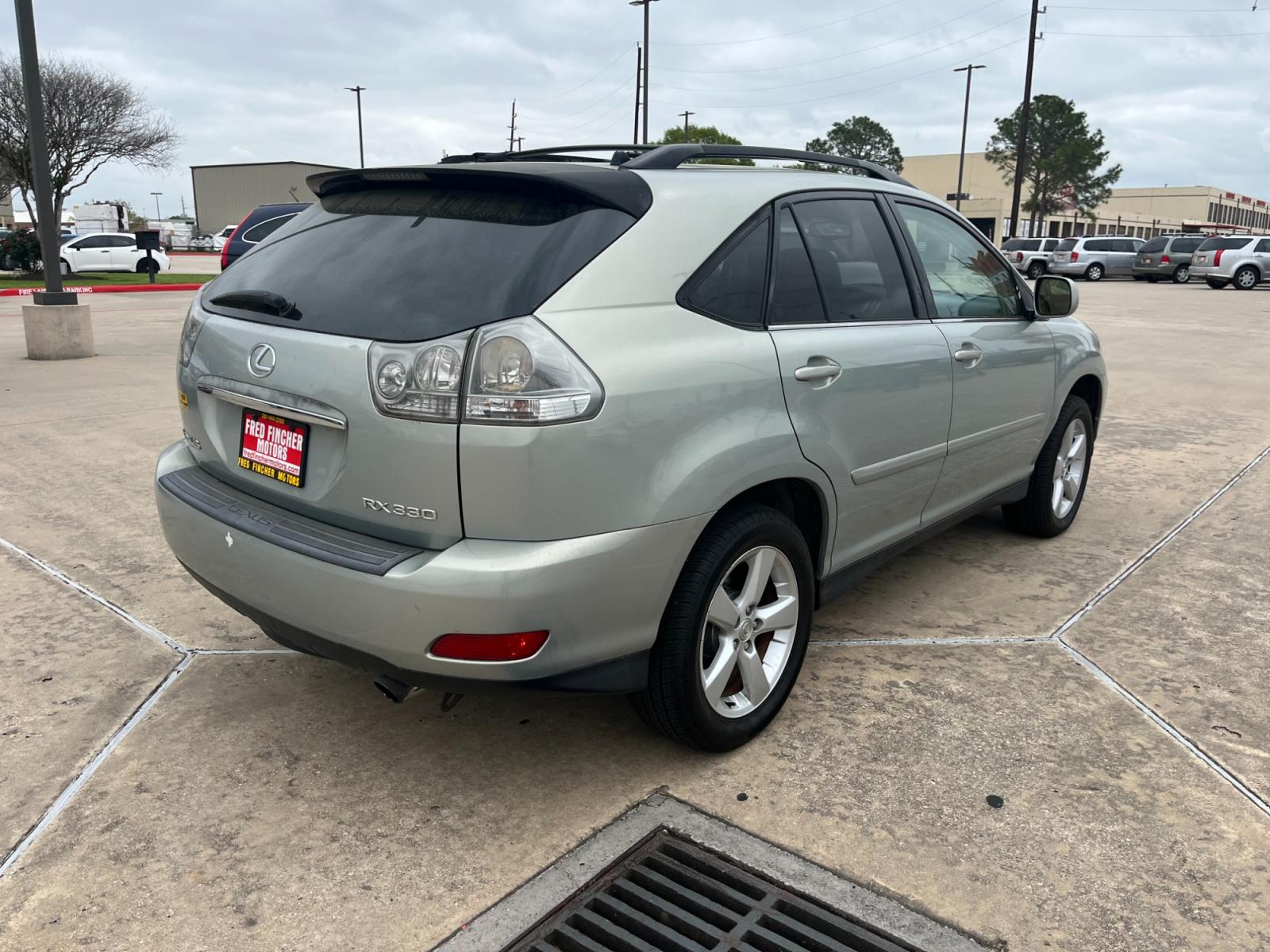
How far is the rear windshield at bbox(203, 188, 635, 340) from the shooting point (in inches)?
93.7

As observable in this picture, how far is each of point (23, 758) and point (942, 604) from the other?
3.26 metres

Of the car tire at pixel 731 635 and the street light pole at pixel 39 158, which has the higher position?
the street light pole at pixel 39 158

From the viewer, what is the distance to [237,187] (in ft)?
206

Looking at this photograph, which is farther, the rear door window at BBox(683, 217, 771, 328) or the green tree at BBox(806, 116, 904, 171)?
the green tree at BBox(806, 116, 904, 171)

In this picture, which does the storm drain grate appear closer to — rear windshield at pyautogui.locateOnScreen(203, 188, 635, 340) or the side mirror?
rear windshield at pyautogui.locateOnScreen(203, 188, 635, 340)

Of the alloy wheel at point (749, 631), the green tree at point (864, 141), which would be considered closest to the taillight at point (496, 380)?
the alloy wheel at point (749, 631)

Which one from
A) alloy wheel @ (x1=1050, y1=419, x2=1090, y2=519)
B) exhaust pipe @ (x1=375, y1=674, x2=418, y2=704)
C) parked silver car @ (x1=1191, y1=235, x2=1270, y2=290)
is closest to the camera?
exhaust pipe @ (x1=375, y1=674, x2=418, y2=704)

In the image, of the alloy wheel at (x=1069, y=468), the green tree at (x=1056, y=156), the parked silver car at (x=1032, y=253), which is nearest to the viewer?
the alloy wheel at (x=1069, y=468)

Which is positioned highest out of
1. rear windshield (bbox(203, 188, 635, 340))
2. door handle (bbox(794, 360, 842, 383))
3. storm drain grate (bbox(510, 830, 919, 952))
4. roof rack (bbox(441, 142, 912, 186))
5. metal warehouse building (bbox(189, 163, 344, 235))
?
metal warehouse building (bbox(189, 163, 344, 235))

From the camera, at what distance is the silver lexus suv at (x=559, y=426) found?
2.29m

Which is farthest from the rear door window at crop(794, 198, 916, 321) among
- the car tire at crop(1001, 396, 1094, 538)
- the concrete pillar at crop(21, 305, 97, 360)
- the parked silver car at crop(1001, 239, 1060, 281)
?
the parked silver car at crop(1001, 239, 1060, 281)

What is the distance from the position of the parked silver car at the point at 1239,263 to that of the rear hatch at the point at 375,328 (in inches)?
1271

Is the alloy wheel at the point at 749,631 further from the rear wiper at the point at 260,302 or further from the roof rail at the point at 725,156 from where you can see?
the rear wiper at the point at 260,302

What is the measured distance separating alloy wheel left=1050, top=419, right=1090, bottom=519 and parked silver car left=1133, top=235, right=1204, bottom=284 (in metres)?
31.9
